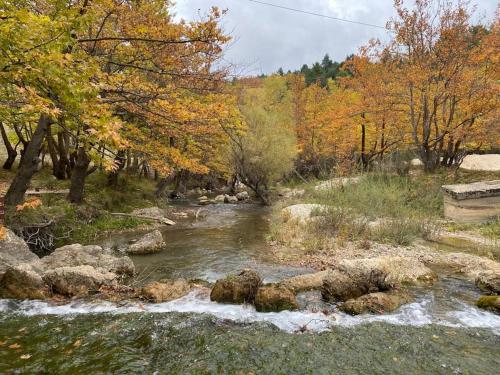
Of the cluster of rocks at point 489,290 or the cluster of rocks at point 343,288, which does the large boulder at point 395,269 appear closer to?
the cluster of rocks at point 343,288

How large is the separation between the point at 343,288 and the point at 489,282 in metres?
2.95

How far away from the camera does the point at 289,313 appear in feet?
20.9

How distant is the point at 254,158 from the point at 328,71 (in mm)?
61191

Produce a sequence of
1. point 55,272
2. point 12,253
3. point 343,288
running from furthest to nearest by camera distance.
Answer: point 12,253, point 55,272, point 343,288

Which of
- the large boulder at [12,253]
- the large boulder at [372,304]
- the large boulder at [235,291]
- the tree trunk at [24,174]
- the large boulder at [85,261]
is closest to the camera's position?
the large boulder at [372,304]

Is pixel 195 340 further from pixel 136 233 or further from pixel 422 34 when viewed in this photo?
pixel 422 34

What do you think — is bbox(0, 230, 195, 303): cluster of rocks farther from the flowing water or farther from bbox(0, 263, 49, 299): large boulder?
the flowing water

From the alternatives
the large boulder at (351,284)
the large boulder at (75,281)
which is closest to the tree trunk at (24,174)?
the large boulder at (75,281)

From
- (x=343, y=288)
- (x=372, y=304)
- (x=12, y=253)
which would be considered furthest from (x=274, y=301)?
(x=12, y=253)

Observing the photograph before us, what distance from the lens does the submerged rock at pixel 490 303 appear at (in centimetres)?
634

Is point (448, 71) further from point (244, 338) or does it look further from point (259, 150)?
point (244, 338)

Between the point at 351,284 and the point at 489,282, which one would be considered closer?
the point at 351,284

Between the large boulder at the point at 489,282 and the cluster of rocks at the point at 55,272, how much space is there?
744 centimetres

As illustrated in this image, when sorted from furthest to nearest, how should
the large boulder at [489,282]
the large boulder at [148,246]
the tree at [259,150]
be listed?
the tree at [259,150] < the large boulder at [148,246] < the large boulder at [489,282]
